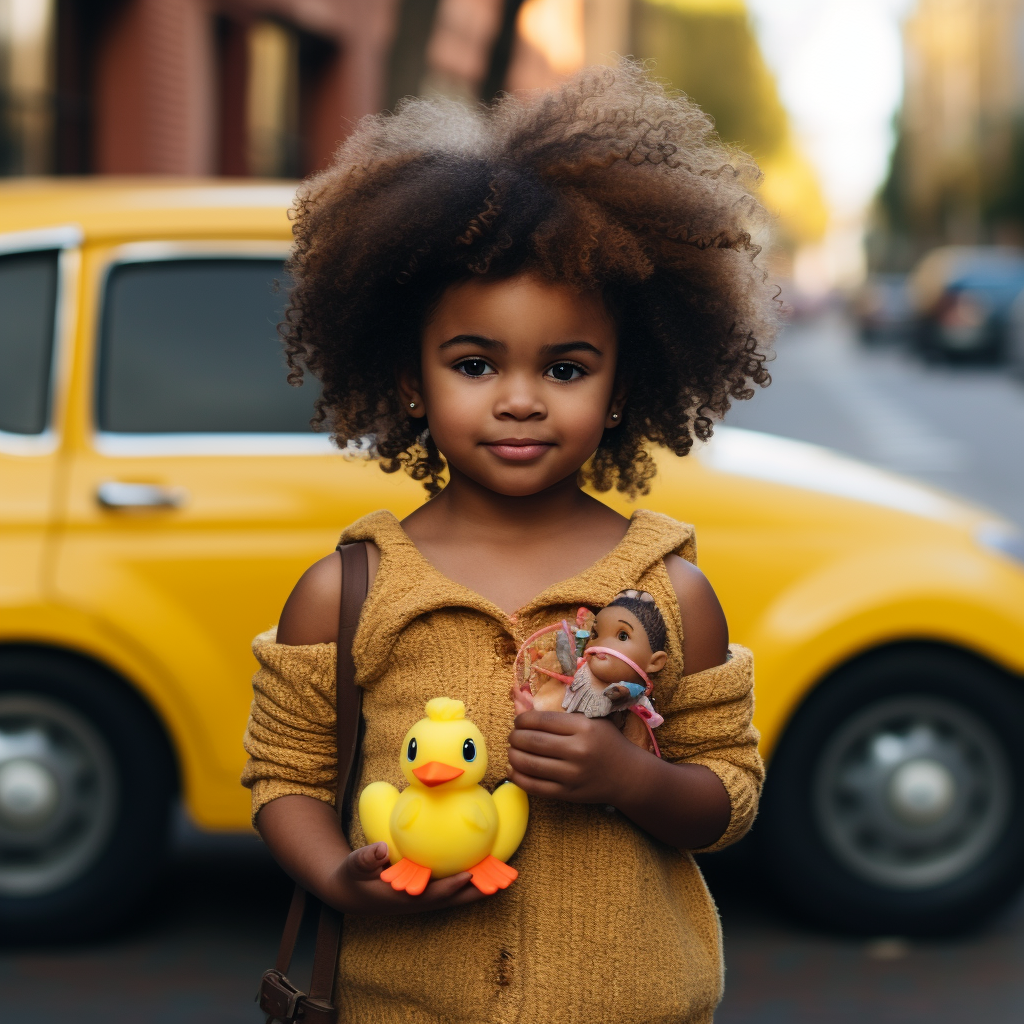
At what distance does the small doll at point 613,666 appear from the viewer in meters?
1.75

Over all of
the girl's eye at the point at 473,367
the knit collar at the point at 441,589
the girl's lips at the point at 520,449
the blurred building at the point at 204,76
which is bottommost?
the knit collar at the point at 441,589

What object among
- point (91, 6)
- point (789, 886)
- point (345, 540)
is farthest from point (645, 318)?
point (91, 6)

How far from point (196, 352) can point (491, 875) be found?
9.04ft

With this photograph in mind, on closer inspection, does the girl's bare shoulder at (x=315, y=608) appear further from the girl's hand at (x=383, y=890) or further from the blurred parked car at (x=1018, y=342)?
the blurred parked car at (x=1018, y=342)

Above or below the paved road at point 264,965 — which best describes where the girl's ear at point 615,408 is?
above

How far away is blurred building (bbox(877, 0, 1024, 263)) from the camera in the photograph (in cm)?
5966

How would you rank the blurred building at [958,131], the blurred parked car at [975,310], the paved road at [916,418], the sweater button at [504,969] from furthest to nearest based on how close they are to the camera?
1. the blurred building at [958,131]
2. the blurred parked car at [975,310]
3. the paved road at [916,418]
4. the sweater button at [504,969]

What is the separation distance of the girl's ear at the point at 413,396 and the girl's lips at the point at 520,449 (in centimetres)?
19

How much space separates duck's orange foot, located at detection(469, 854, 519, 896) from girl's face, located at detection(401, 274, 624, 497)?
0.41m

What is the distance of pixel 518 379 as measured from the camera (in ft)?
6.18

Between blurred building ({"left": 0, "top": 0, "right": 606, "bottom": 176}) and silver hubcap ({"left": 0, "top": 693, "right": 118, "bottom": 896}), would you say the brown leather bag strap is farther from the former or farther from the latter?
blurred building ({"left": 0, "top": 0, "right": 606, "bottom": 176})

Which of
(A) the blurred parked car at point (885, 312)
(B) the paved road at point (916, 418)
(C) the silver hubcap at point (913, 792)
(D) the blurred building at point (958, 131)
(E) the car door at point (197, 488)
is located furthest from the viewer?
(D) the blurred building at point (958, 131)

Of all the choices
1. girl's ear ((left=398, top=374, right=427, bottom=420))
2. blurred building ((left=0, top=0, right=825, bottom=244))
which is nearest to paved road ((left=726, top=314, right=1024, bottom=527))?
blurred building ((left=0, top=0, right=825, bottom=244))

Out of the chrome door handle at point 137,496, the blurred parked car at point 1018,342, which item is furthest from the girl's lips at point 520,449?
the blurred parked car at point 1018,342
